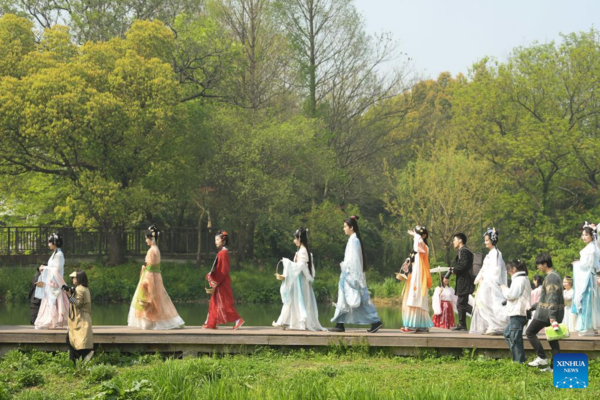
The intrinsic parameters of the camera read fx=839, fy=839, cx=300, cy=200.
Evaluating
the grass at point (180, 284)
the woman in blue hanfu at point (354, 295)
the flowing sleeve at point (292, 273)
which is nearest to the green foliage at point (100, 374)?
the flowing sleeve at point (292, 273)

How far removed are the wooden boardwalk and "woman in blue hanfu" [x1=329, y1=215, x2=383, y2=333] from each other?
1.02 ft

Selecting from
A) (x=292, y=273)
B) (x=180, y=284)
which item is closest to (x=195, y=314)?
(x=180, y=284)

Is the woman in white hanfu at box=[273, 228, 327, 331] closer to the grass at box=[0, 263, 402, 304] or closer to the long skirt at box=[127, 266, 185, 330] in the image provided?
the long skirt at box=[127, 266, 185, 330]

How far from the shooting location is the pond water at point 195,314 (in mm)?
21266

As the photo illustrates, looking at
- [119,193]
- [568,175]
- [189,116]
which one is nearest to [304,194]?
[189,116]

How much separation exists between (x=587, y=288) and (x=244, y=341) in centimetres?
502

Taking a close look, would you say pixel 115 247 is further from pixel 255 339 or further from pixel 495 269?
pixel 495 269

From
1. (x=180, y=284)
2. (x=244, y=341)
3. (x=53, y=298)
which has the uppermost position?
→ (x=53, y=298)

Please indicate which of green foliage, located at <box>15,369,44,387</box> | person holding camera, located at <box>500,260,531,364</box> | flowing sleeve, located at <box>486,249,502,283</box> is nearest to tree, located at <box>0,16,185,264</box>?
green foliage, located at <box>15,369,44,387</box>

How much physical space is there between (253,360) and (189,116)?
20464 mm

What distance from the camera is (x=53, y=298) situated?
42.2 feet

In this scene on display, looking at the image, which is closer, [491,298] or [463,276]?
[491,298]

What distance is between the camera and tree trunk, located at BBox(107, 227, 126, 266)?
99.4 ft

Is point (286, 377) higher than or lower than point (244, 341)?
lower
